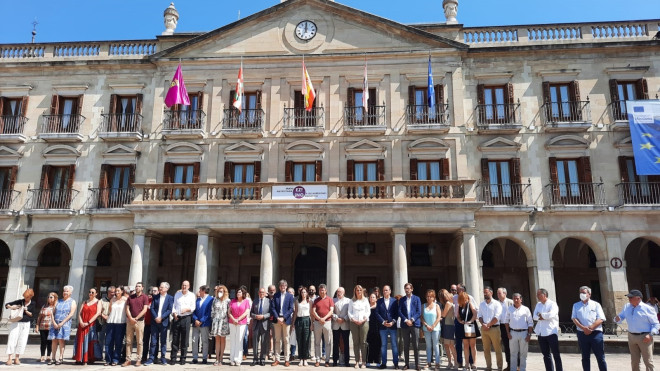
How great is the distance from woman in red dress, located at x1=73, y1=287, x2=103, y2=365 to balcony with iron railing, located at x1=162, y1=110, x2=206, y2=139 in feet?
36.8

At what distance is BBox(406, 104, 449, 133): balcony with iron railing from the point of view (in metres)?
21.3

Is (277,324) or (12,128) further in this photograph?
(12,128)

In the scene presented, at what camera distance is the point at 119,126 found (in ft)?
75.0

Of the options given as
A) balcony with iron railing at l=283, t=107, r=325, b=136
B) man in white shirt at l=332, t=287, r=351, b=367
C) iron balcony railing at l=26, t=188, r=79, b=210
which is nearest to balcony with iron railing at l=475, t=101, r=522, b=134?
balcony with iron railing at l=283, t=107, r=325, b=136

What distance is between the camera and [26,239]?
22.1 m

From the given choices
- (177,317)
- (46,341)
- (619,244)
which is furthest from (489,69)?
(46,341)

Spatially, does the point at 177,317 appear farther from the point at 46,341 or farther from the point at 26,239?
the point at 26,239

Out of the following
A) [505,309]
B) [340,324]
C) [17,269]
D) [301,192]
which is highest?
[301,192]

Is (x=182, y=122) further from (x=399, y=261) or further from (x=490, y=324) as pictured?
(x=490, y=324)

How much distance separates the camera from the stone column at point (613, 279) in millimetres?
19567

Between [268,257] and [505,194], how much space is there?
1058 cm

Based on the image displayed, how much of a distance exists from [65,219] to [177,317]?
13008mm

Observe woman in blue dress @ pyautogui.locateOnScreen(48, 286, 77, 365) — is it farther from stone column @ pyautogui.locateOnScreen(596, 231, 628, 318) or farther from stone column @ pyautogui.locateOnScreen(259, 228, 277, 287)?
stone column @ pyautogui.locateOnScreen(596, 231, 628, 318)

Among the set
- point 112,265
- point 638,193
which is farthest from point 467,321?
point 112,265
